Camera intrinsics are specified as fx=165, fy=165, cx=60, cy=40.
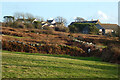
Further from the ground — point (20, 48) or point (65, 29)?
point (65, 29)

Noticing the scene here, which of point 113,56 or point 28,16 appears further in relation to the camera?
point 28,16

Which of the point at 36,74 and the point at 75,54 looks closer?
the point at 36,74

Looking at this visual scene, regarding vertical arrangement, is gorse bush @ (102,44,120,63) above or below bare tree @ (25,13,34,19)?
below

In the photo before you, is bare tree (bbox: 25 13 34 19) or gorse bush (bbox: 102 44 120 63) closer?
gorse bush (bbox: 102 44 120 63)

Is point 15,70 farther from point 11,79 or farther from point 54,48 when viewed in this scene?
point 54,48

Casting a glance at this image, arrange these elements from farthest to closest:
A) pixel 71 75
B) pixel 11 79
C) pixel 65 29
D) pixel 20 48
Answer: pixel 65 29
pixel 20 48
pixel 71 75
pixel 11 79

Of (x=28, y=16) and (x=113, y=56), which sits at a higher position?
(x=28, y=16)

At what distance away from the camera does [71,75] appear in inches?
245

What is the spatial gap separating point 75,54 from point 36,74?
10.3m

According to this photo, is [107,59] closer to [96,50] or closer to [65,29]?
[96,50]

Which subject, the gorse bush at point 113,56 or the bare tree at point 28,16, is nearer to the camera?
the gorse bush at point 113,56

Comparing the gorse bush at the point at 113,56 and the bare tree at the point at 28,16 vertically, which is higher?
the bare tree at the point at 28,16

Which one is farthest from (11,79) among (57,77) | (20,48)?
(20,48)

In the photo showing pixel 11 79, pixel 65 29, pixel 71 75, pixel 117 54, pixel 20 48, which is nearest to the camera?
pixel 11 79
